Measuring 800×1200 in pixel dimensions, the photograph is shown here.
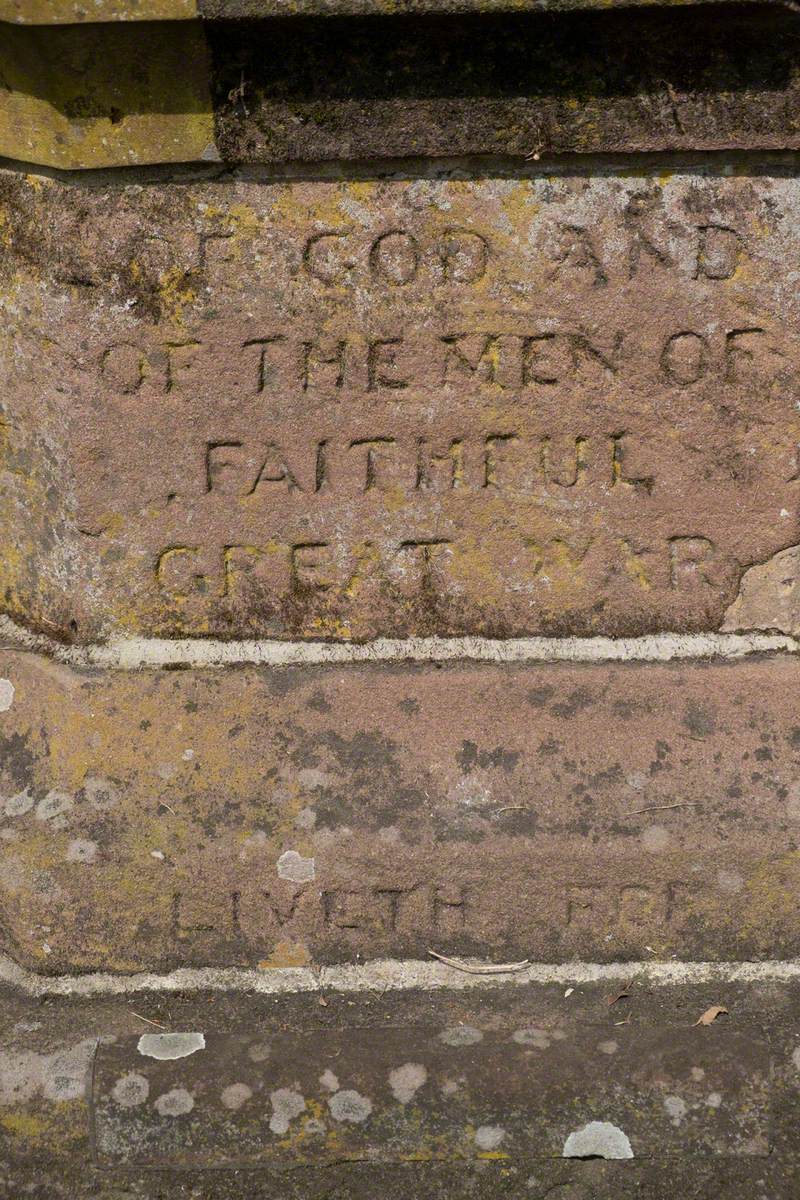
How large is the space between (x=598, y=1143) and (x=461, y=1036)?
27cm

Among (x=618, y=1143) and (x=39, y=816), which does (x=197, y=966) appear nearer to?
(x=39, y=816)

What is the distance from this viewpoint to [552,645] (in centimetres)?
208

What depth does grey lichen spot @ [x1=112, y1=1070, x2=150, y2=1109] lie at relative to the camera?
181cm

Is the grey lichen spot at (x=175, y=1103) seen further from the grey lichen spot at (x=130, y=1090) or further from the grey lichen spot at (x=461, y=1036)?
the grey lichen spot at (x=461, y=1036)

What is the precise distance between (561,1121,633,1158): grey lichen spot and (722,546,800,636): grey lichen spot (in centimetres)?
86

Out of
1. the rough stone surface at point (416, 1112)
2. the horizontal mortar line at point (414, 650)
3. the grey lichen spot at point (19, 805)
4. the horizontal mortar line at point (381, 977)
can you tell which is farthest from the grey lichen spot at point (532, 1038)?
the grey lichen spot at point (19, 805)

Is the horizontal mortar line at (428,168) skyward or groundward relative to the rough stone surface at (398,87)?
groundward

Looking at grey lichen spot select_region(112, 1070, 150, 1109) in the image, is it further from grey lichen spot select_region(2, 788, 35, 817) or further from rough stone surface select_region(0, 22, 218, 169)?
rough stone surface select_region(0, 22, 218, 169)

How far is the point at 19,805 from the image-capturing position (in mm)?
2051

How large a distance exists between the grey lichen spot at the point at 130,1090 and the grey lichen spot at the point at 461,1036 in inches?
18.9

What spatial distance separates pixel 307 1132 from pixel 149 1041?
31 cm

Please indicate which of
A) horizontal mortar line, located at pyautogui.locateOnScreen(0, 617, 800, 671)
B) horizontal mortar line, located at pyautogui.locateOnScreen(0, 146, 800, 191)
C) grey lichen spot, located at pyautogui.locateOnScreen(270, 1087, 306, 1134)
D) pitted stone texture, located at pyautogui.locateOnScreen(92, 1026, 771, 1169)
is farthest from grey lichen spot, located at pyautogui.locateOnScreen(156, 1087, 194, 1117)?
horizontal mortar line, located at pyautogui.locateOnScreen(0, 146, 800, 191)

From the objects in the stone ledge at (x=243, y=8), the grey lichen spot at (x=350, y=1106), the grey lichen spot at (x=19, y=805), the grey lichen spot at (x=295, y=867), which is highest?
the stone ledge at (x=243, y=8)

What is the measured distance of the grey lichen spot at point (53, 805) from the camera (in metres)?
2.04
